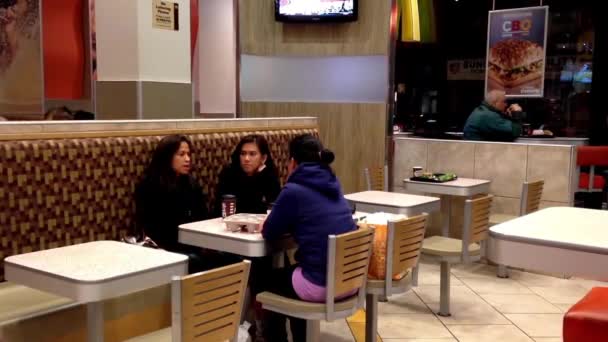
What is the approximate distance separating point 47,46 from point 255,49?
7.47 feet

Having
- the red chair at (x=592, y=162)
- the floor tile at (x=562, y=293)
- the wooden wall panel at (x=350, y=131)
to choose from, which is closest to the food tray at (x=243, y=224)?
the floor tile at (x=562, y=293)

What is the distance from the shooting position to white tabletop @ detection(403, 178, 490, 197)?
5.64 m

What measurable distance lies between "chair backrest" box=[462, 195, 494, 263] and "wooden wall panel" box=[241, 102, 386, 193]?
250 cm

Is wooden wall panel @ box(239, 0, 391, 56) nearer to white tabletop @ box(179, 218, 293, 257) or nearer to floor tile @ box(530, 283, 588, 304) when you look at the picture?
floor tile @ box(530, 283, 588, 304)

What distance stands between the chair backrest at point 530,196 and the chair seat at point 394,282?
6.92 ft

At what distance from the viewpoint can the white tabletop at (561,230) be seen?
5.43 feet

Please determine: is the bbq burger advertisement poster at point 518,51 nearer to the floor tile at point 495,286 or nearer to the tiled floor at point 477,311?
the tiled floor at point 477,311

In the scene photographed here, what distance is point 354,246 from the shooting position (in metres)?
3.13

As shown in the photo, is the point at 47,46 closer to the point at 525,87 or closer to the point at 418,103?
the point at 525,87

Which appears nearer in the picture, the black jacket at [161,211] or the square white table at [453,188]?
the black jacket at [161,211]

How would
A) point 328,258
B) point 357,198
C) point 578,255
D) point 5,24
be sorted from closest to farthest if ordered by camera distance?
point 578,255 < point 328,258 < point 357,198 < point 5,24

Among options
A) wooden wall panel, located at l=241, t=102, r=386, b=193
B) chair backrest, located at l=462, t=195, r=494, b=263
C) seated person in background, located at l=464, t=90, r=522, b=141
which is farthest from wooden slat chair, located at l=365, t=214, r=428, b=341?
wooden wall panel, located at l=241, t=102, r=386, b=193

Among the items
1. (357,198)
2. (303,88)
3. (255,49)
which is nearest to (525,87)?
(303,88)

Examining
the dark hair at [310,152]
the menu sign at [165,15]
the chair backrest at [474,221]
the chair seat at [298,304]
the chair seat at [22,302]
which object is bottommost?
the chair seat at [22,302]
